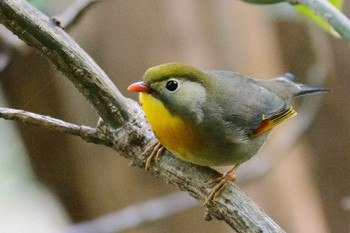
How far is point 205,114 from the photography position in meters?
1.68

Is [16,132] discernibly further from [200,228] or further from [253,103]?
[253,103]

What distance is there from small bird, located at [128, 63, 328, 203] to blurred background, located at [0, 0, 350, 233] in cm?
82

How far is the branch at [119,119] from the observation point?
4.43 feet

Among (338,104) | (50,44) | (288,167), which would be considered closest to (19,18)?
(50,44)

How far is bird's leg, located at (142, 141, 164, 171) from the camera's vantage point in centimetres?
155

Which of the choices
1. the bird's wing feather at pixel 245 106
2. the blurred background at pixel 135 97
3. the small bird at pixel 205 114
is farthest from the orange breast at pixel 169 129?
the blurred background at pixel 135 97

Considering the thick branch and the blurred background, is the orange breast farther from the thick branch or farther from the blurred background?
the blurred background

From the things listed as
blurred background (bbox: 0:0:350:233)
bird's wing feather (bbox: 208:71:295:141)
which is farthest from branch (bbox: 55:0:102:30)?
bird's wing feather (bbox: 208:71:295:141)

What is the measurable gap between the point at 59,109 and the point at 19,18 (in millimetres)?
1458

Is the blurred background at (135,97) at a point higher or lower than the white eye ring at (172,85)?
lower

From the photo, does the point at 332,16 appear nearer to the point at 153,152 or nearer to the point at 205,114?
the point at 205,114

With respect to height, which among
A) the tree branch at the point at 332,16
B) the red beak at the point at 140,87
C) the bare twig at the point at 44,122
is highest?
the tree branch at the point at 332,16

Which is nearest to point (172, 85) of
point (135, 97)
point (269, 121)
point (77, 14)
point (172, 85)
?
point (172, 85)

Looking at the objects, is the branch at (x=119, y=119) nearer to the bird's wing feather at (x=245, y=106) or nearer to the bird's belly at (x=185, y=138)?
the bird's belly at (x=185, y=138)
